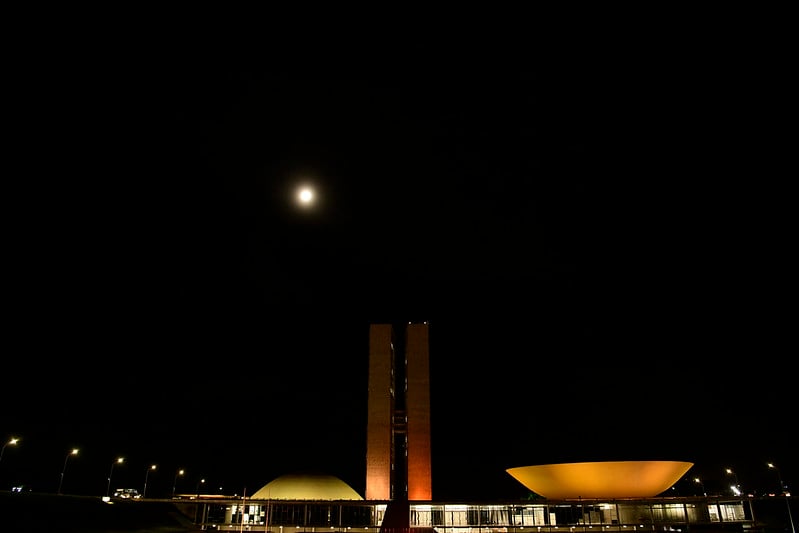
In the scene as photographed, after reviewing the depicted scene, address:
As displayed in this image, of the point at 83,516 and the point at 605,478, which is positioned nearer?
the point at 605,478

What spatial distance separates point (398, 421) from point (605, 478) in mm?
23451

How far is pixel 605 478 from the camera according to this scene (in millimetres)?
35688

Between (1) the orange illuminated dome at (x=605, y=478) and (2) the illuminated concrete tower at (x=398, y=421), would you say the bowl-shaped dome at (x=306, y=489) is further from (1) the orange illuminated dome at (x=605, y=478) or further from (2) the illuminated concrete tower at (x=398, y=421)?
(1) the orange illuminated dome at (x=605, y=478)

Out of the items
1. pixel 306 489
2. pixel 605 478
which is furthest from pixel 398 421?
pixel 605 478

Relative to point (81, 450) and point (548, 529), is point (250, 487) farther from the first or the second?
point (548, 529)

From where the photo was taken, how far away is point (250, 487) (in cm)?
8562

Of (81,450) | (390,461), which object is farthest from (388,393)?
(81,450)

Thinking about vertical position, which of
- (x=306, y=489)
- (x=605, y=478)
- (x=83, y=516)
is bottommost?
(x=83, y=516)

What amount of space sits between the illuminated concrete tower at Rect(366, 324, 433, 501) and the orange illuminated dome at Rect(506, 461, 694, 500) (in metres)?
14.7

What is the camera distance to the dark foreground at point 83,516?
3097cm

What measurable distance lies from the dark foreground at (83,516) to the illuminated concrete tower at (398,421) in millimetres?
15186

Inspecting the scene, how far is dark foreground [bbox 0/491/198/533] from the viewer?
3097 centimetres

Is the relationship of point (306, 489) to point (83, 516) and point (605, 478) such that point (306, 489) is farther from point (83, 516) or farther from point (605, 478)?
point (605, 478)

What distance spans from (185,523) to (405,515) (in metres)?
18.0
